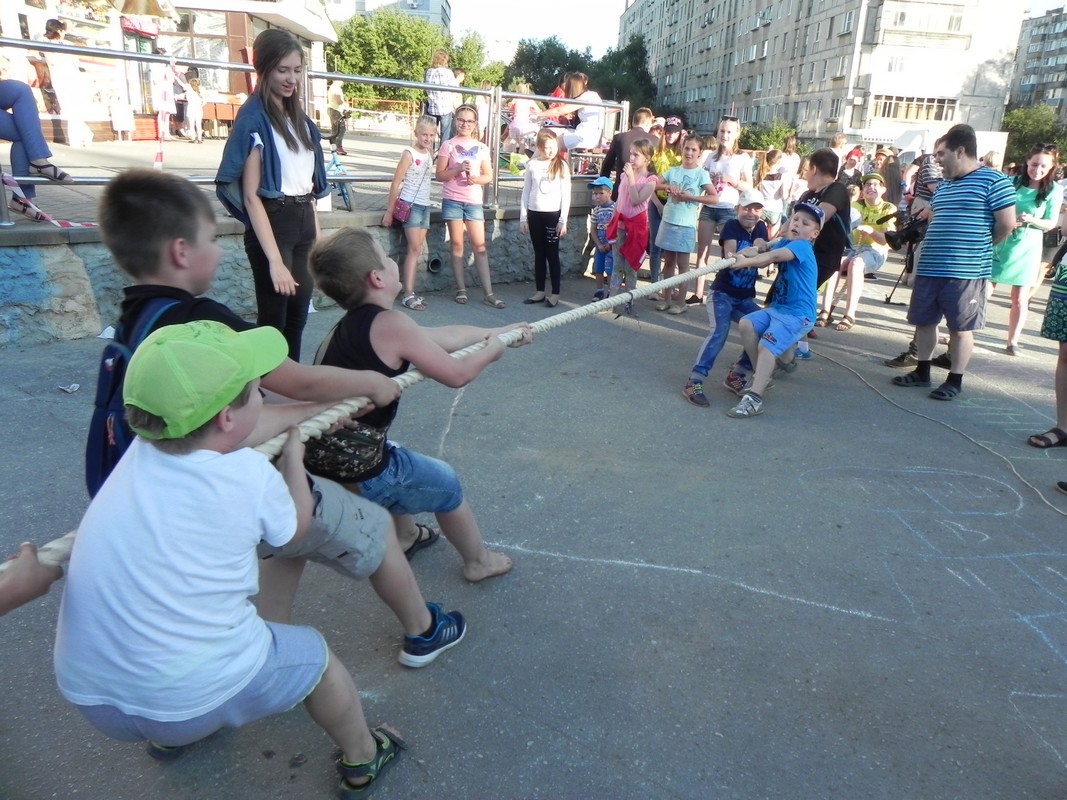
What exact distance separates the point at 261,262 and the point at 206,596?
2910 mm

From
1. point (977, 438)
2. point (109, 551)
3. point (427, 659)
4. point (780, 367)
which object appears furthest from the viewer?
point (780, 367)

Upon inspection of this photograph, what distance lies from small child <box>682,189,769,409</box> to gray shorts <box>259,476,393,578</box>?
3.34 meters

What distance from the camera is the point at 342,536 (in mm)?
2123

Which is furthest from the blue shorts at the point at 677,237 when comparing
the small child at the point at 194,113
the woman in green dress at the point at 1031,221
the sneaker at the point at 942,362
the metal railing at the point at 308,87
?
the small child at the point at 194,113

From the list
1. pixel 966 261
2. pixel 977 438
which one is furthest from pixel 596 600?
pixel 966 261

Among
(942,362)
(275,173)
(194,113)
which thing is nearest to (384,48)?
(194,113)

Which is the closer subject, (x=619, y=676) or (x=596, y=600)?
(x=619, y=676)

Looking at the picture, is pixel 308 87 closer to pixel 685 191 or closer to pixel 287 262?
pixel 287 262

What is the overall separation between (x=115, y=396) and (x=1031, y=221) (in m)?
7.25

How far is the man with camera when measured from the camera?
17.3 ft

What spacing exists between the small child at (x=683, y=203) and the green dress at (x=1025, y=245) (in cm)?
261

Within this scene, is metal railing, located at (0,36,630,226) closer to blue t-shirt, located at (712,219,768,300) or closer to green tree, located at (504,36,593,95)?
blue t-shirt, located at (712,219,768,300)

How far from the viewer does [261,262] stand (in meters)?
4.09

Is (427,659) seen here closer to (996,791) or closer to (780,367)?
(996,791)
